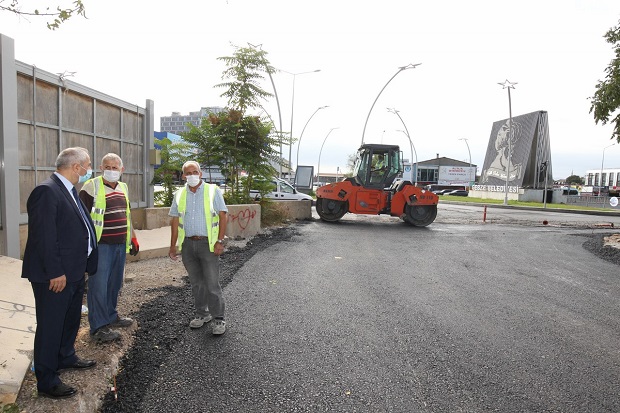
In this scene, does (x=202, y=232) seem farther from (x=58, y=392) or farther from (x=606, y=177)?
(x=606, y=177)

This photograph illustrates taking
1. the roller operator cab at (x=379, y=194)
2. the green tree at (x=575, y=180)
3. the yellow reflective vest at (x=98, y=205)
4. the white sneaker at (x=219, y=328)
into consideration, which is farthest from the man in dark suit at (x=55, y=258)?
the green tree at (x=575, y=180)

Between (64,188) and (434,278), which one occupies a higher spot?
(64,188)

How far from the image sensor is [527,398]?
3.51 metres

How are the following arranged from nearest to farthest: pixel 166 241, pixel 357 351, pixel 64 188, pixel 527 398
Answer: pixel 64 188 < pixel 527 398 < pixel 357 351 < pixel 166 241

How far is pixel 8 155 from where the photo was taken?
245 inches

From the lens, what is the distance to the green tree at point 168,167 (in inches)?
457

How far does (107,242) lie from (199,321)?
4.07 ft

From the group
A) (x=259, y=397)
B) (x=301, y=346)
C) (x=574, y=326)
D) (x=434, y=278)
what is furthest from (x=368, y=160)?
(x=259, y=397)

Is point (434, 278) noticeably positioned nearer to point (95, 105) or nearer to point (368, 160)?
point (95, 105)

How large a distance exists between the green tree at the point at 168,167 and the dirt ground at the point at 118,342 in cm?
277


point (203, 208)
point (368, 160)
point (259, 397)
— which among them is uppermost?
point (368, 160)

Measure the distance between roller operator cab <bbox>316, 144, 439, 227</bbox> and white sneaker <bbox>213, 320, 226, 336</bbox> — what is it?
11.7 m

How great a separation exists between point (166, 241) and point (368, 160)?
917cm

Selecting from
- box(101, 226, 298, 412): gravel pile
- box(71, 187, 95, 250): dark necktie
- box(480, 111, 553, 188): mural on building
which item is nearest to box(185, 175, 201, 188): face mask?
box(71, 187, 95, 250): dark necktie
